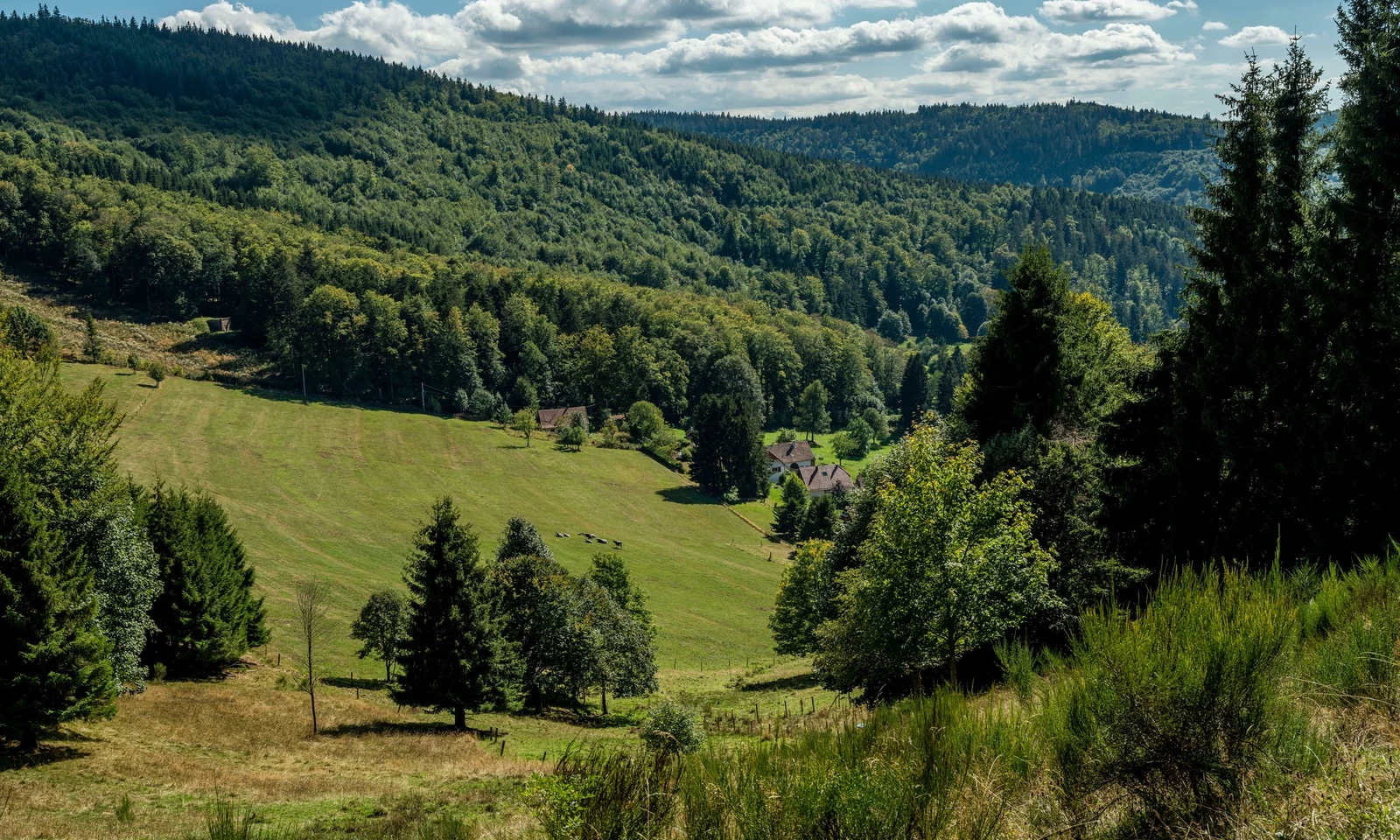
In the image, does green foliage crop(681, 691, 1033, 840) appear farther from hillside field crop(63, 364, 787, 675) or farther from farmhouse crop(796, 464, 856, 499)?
farmhouse crop(796, 464, 856, 499)

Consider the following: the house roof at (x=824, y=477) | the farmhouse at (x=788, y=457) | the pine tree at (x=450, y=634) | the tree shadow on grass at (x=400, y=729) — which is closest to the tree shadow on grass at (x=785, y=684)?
the pine tree at (x=450, y=634)

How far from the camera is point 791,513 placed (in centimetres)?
9625

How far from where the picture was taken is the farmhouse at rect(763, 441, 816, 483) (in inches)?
4929

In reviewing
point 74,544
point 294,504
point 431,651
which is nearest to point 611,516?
point 294,504

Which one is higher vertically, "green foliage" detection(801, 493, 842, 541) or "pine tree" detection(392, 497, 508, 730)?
"pine tree" detection(392, 497, 508, 730)

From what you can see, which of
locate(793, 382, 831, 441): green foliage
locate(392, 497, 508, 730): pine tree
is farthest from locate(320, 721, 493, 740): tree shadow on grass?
locate(793, 382, 831, 441): green foliage

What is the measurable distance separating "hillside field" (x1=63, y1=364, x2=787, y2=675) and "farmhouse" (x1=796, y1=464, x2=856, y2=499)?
19072mm

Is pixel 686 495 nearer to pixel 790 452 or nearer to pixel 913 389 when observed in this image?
pixel 790 452

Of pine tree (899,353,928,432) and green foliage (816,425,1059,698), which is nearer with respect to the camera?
green foliage (816,425,1059,698)

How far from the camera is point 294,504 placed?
3029 inches

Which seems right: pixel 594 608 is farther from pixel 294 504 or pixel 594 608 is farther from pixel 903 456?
pixel 294 504

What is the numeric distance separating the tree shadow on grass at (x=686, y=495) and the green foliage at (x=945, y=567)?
80598mm

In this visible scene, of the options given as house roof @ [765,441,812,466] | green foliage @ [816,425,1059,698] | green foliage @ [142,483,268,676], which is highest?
green foliage @ [816,425,1059,698]

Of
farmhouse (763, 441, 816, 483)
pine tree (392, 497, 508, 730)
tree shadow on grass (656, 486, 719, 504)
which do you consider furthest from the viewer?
farmhouse (763, 441, 816, 483)
